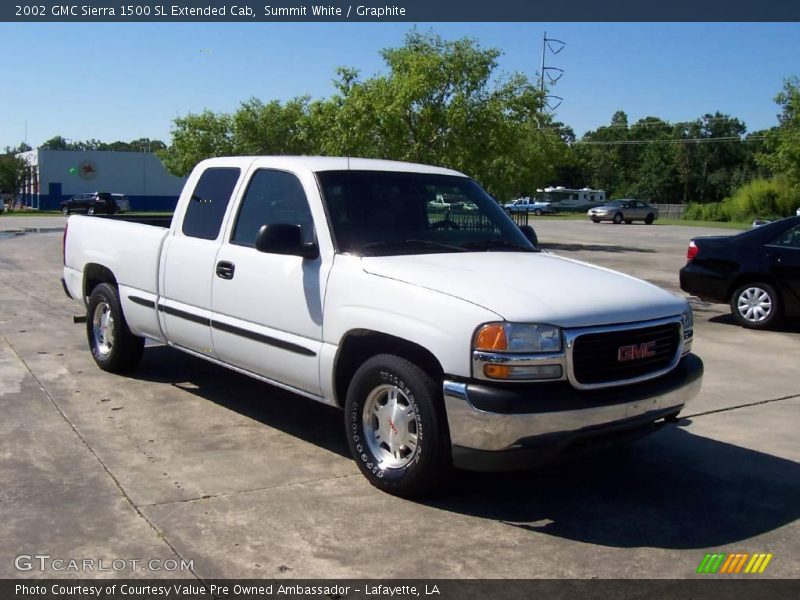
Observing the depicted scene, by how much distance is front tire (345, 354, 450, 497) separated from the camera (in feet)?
14.5

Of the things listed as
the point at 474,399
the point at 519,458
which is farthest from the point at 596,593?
the point at 474,399

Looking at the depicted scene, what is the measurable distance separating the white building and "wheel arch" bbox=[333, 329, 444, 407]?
68.2 metres

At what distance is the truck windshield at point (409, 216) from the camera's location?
5.27 m

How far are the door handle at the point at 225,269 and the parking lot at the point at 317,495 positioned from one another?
1100 mm

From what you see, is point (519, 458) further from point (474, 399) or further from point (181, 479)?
point (181, 479)

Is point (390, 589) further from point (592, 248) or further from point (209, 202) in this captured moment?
point (592, 248)

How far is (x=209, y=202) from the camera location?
6262mm

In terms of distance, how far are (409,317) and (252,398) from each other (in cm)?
272

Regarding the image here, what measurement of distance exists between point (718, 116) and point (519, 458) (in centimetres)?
12109

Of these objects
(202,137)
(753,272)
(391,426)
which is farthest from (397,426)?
(202,137)

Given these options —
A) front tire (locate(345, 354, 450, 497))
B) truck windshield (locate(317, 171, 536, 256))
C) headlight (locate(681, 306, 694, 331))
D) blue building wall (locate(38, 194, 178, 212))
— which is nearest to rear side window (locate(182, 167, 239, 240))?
truck windshield (locate(317, 171, 536, 256))

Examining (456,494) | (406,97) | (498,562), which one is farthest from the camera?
(406,97)

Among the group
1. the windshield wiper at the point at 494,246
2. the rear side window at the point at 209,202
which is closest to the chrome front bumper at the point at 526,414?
the windshield wiper at the point at 494,246

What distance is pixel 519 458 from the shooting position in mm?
4242
